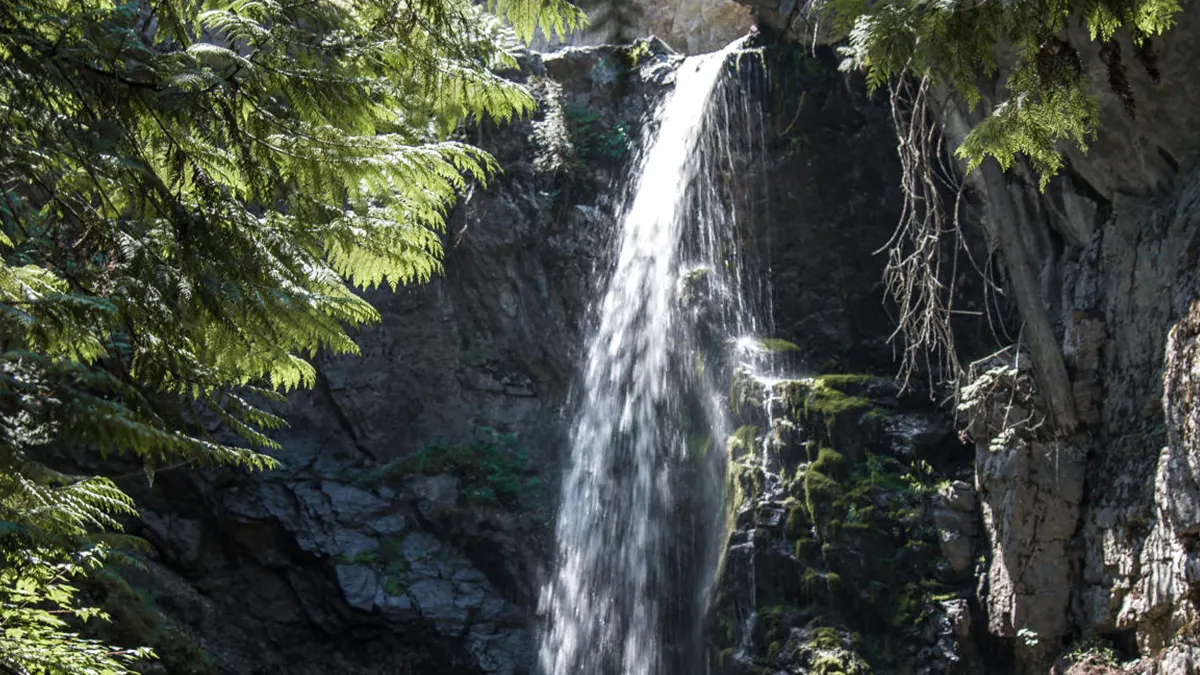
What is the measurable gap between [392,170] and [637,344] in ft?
33.6

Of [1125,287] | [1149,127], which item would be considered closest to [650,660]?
[1125,287]

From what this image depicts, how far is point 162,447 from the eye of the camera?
3438 mm

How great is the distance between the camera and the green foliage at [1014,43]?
118 inches

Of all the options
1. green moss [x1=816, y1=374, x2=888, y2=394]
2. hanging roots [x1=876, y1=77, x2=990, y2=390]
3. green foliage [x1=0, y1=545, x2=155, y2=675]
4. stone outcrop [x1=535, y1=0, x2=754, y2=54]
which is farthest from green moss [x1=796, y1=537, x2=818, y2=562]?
stone outcrop [x1=535, y1=0, x2=754, y2=54]

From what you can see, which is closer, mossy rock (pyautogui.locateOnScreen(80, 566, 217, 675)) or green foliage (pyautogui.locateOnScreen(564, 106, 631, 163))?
mossy rock (pyautogui.locateOnScreen(80, 566, 217, 675))

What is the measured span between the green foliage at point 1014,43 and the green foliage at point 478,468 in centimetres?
1120

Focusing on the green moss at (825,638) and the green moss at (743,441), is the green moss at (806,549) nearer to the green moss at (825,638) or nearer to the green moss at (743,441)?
the green moss at (825,638)

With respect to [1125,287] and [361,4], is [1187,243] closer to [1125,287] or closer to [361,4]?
[1125,287]

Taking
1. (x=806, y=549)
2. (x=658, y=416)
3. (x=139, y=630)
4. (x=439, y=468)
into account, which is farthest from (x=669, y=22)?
(x=139, y=630)

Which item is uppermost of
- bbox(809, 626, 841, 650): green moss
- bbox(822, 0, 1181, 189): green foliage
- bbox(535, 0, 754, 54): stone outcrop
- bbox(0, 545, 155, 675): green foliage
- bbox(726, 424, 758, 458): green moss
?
bbox(535, 0, 754, 54): stone outcrop

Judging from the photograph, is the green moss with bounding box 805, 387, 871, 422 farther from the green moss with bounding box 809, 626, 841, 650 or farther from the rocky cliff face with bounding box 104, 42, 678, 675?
the rocky cliff face with bounding box 104, 42, 678, 675

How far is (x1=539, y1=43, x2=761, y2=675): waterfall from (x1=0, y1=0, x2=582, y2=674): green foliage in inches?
314

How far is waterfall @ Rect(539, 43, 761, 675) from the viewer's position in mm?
11836

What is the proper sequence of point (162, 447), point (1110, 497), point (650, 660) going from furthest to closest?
point (650, 660), point (1110, 497), point (162, 447)
